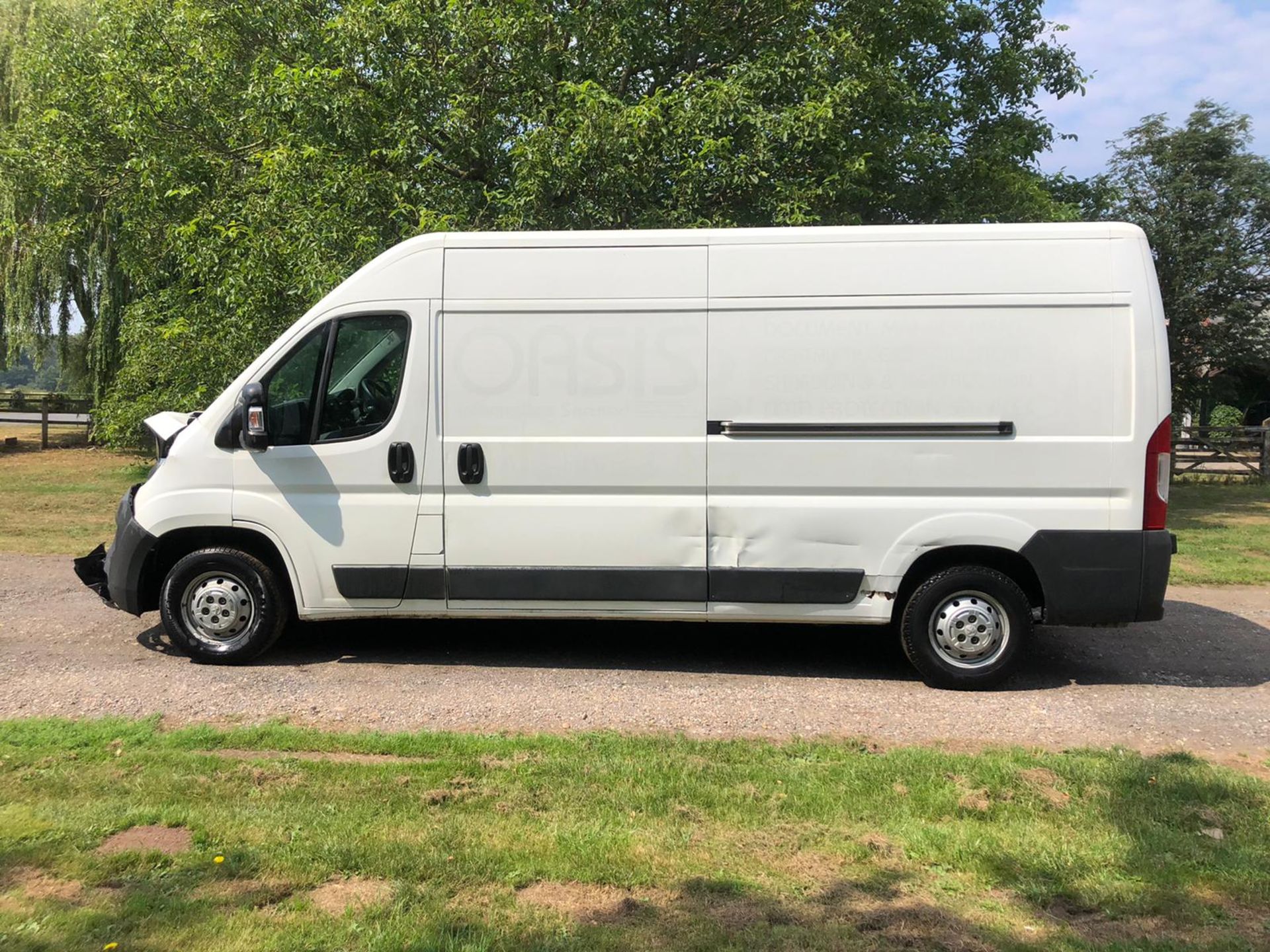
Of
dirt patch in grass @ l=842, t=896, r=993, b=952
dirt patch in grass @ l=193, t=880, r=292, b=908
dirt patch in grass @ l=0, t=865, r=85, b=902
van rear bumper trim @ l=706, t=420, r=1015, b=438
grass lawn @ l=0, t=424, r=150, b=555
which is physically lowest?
dirt patch in grass @ l=842, t=896, r=993, b=952

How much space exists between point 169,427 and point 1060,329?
5624mm

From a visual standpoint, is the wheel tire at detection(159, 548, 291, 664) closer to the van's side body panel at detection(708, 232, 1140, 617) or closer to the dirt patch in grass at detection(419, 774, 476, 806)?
the dirt patch in grass at detection(419, 774, 476, 806)

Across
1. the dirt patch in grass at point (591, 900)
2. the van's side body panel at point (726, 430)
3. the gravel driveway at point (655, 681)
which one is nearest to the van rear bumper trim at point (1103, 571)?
the van's side body panel at point (726, 430)

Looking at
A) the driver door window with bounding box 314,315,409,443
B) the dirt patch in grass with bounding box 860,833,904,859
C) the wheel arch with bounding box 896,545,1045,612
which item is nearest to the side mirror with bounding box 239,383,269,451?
the driver door window with bounding box 314,315,409,443

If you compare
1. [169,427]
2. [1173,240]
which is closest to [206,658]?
[169,427]

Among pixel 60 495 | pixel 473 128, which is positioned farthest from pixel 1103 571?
pixel 60 495

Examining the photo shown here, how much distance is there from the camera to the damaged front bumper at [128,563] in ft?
19.9

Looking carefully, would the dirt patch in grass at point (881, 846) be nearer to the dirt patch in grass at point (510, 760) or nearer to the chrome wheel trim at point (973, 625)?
the dirt patch in grass at point (510, 760)

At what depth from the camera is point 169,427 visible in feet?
21.5

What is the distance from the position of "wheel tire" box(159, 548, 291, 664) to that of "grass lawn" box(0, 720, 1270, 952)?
1301 mm

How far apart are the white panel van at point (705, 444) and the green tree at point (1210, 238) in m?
17.5

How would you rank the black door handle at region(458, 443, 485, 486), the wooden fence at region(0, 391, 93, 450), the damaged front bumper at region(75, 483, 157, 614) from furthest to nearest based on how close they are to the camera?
the wooden fence at region(0, 391, 93, 450), the damaged front bumper at region(75, 483, 157, 614), the black door handle at region(458, 443, 485, 486)

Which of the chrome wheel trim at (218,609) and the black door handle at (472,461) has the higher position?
the black door handle at (472,461)

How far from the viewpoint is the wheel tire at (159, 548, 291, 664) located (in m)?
6.07
